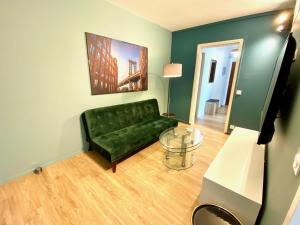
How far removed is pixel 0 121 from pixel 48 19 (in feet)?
4.60

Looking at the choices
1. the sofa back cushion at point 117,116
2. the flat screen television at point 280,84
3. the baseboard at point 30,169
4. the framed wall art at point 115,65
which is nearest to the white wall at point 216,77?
the sofa back cushion at point 117,116

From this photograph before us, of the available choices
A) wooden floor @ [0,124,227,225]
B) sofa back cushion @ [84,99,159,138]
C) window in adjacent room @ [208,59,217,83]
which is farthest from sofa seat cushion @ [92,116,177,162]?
window in adjacent room @ [208,59,217,83]

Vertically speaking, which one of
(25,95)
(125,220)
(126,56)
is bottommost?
(125,220)

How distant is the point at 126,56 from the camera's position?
2877 mm

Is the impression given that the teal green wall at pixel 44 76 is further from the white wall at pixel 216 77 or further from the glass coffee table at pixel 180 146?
the white wall at pixel 216 77

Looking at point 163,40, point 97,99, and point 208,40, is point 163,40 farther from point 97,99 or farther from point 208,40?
point 97,99

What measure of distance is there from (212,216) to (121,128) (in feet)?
6.52

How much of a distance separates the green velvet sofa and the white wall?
2.21 meters

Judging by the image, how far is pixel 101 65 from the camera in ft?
8.18

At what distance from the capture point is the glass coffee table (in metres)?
2.08

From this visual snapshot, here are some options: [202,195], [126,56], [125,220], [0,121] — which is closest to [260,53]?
[126,56]

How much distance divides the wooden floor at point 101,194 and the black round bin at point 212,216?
241 mm

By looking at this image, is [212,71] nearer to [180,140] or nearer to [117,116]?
[180,140]

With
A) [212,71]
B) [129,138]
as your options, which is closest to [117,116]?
[129,138]
